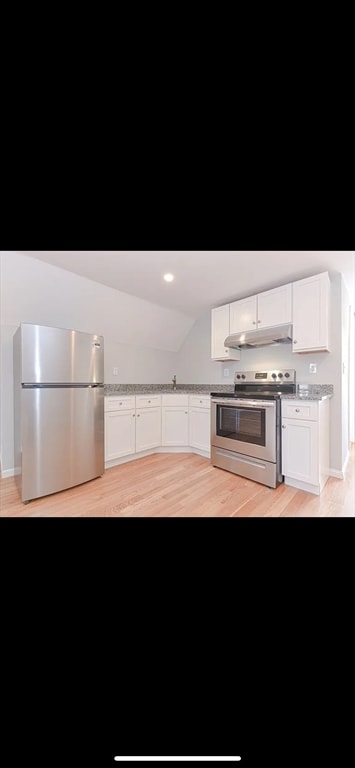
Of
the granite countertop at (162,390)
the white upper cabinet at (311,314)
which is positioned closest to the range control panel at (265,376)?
the granite countertop at (162,390)

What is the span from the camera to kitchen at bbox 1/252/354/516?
2.21 meters

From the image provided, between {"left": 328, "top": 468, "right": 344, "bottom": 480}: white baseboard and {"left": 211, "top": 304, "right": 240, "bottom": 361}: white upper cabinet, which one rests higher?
{"left": 211, "top": 304, "right": 240, "bottom": 361}: white upper cabinet

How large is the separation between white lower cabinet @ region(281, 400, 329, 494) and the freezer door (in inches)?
76.5

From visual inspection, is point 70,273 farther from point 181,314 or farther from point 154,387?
point 154,387

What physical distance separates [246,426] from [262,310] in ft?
4.31

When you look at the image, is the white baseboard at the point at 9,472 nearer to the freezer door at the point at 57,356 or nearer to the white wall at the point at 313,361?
the freezer door at the point at 57,356

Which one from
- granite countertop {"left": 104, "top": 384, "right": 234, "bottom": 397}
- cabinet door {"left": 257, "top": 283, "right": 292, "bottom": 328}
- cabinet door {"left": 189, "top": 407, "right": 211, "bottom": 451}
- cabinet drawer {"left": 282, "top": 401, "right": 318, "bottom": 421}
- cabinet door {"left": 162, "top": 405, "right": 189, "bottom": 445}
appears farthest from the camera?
cabinet door {"left": 162, "top": 405, "right": 189, "bottom": 445}

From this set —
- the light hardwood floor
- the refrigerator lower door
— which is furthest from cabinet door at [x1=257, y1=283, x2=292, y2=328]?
the refrigerator lower door

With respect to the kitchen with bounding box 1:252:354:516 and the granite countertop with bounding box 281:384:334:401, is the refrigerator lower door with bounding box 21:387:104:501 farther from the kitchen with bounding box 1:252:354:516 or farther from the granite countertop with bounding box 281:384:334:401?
the granite countertop with bounding box 281:384:334:401

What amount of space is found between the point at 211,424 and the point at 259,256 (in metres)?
1.86

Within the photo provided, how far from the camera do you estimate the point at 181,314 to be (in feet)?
13.3

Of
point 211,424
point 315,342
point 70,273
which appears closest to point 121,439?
point 211,424

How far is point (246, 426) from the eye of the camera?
2775mm

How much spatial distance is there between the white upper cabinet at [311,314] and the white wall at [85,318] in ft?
5.95
